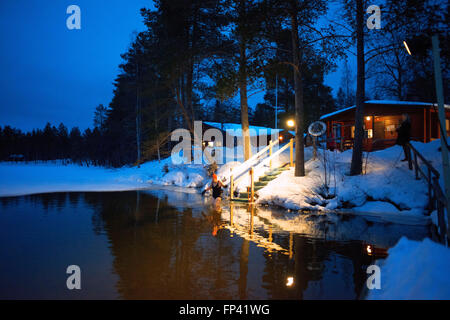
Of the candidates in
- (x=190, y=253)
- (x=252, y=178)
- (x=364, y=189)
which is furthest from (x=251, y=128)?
(x=190, y=253)

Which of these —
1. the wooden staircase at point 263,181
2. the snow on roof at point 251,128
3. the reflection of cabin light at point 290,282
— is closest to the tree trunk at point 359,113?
the wooden staircase at point 263,181

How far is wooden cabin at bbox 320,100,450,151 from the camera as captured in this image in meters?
20.0

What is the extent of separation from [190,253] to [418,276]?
4330 millimetres

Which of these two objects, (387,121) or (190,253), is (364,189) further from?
(387,121)

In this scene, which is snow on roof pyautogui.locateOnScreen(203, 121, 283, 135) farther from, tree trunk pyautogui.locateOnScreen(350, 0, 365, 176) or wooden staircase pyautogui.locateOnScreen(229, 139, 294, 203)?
tree trunk pyautogui.locateOnScreen(350, 0, 365, 176)

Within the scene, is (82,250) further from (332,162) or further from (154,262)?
(332,162)

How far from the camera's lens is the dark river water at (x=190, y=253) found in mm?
4637

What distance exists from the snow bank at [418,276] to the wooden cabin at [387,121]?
14.6 meters

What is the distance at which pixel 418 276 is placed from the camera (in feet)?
12.0

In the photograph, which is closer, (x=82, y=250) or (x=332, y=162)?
(x=82, y=250)

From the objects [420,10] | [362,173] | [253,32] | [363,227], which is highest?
[253,32]

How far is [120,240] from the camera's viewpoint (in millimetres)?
7391
